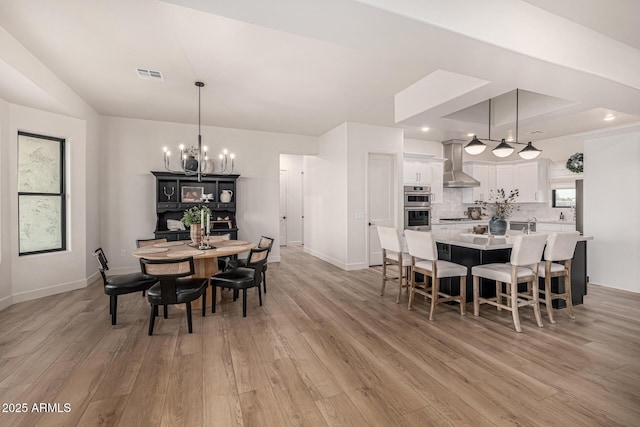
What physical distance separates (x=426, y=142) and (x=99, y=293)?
283 inches

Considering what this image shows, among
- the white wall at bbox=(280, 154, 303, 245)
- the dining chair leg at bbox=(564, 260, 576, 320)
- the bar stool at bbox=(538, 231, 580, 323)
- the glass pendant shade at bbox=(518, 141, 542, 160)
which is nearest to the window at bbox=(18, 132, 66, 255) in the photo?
the white wall at bbox=(280, 154, 303, 245)

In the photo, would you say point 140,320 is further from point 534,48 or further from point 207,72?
point 534,48

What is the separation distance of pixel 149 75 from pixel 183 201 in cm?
248

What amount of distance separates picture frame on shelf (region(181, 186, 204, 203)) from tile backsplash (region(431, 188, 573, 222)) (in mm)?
5287

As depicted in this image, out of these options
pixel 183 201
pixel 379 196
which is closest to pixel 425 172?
pixel 379 196

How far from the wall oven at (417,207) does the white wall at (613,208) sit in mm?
2603

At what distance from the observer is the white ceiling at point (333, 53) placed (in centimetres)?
191

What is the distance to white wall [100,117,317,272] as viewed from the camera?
530 cm

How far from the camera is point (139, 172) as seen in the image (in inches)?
215

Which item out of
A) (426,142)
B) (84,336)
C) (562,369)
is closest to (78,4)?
(84,336)

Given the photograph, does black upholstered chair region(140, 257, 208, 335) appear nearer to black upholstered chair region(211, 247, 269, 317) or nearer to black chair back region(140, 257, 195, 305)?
black chair back region(140, 257, 195, 305)

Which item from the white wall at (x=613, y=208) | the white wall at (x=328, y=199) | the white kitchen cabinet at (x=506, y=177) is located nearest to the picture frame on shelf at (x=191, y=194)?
the white wall at (x=328, y=199)

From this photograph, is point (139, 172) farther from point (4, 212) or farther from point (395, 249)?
point (395, 249)

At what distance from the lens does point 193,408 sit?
1.85 m
